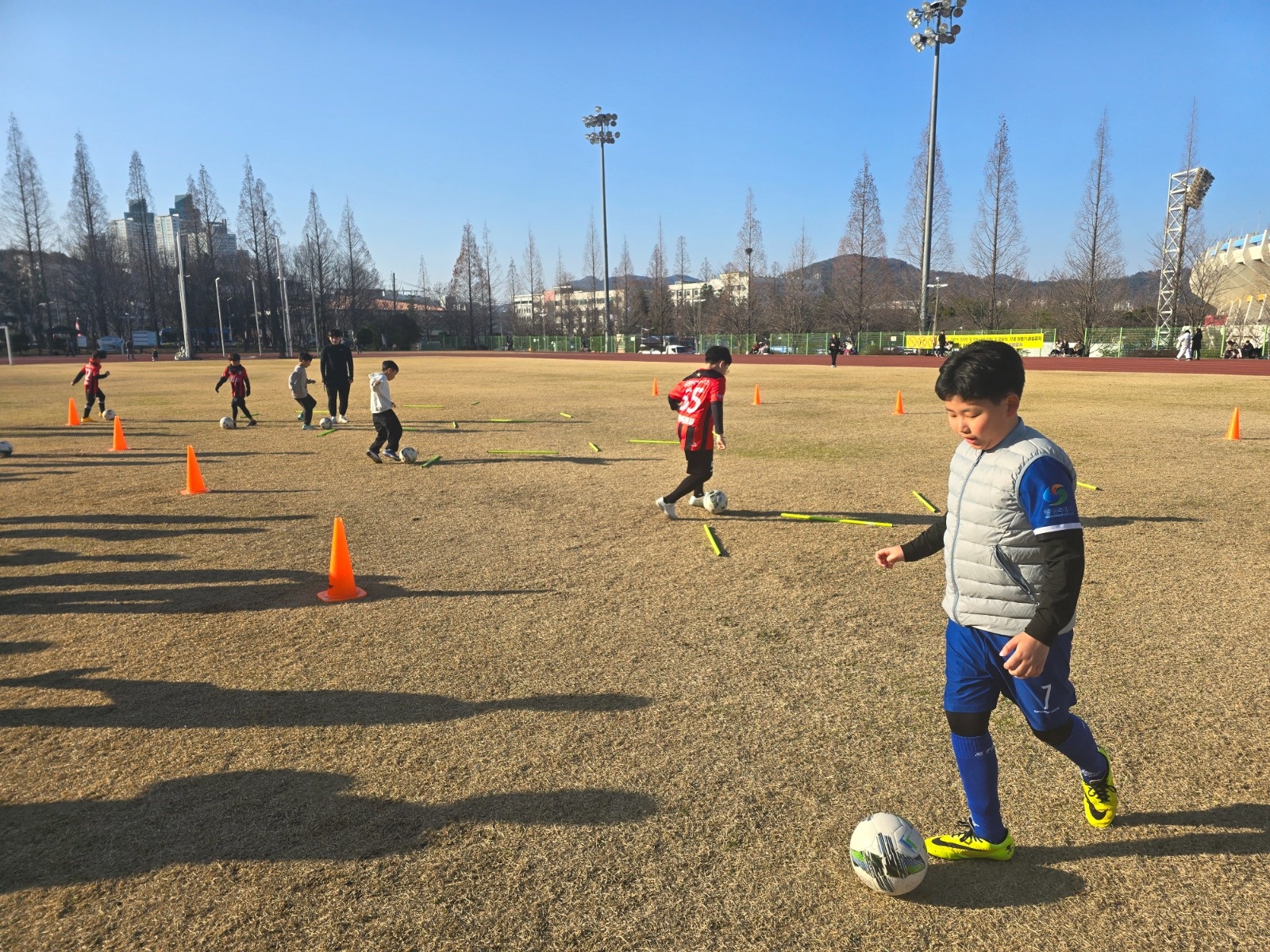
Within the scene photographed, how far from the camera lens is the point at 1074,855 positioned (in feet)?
9.71

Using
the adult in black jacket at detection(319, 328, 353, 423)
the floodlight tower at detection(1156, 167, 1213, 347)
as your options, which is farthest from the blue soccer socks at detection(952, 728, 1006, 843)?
the floodlight tower at detection(1156, 167, 1213, 347)

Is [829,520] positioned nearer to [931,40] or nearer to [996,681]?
[996,681]

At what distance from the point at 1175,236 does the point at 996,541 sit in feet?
219

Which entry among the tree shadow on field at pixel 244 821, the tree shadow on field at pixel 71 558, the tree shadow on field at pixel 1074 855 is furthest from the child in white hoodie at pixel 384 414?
the tree shadow on field at pixel 1074 855

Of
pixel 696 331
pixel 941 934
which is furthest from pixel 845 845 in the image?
pixel 696 331

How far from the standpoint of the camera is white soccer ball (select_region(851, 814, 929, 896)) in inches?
108

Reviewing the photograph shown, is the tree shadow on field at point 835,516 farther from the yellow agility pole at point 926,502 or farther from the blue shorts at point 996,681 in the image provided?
the blue shorts at point 996,681

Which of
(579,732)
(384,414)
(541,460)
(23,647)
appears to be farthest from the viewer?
(541,460)

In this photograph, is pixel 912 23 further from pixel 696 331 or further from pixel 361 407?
pixel 696 331

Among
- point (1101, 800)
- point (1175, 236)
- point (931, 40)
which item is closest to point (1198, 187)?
point (1175, 236)

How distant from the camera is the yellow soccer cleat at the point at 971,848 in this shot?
2922mm

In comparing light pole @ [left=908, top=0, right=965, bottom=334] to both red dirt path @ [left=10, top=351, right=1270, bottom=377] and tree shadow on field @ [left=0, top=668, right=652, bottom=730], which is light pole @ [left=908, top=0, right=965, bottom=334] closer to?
red dirt path @ [left=10, top=351, right=1270, bottom=377]

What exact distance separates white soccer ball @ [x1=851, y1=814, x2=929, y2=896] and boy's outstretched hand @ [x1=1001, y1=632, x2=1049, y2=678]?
773mm

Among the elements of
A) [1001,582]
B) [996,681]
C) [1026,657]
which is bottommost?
[996,681]
